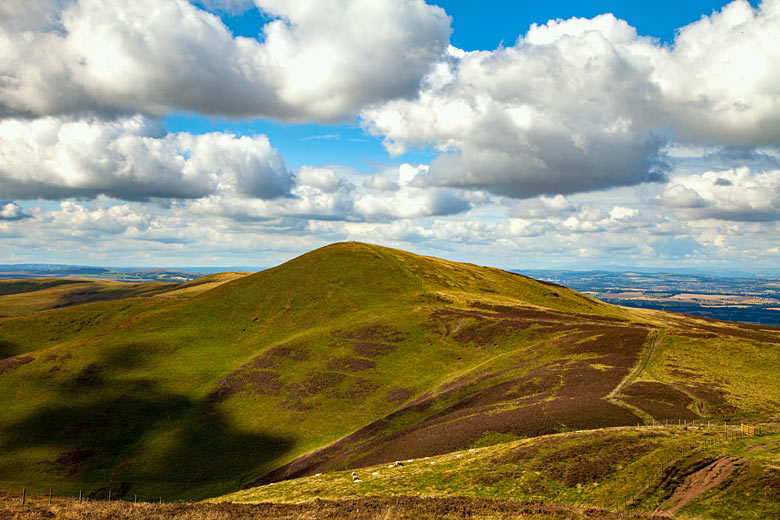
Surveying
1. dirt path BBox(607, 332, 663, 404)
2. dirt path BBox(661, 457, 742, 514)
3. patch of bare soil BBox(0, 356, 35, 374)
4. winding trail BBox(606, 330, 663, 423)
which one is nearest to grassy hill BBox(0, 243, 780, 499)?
winding trail BBox(606, 330, 663, 423)

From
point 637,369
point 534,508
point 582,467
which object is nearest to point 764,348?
point 637,369

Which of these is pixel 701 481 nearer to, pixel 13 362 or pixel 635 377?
pixel 635 377

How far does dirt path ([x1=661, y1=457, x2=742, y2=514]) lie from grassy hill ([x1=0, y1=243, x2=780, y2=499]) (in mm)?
15497

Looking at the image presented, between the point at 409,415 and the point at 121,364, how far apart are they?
7306 cm

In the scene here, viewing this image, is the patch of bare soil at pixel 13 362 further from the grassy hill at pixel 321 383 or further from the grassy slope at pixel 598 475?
the grassy slope at pixel 598 475

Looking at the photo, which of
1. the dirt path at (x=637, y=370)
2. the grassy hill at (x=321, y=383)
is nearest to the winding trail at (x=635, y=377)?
the dirt path at (x=637, y=370)

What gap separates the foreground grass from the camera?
27.7m

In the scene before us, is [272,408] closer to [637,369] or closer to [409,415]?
[409,415]

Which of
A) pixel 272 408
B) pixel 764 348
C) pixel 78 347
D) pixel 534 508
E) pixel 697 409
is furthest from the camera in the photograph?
pixel 78 347

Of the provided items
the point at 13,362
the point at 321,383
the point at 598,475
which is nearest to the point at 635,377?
the point at 598,475

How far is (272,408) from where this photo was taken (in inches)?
3260

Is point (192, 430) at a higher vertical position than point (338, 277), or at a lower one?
lower

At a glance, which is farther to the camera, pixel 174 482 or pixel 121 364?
pixel 121 364

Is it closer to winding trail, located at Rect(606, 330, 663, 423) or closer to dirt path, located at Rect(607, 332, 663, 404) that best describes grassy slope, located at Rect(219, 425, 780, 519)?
winding trail, located at Rect(606, 330, 663, 423)
